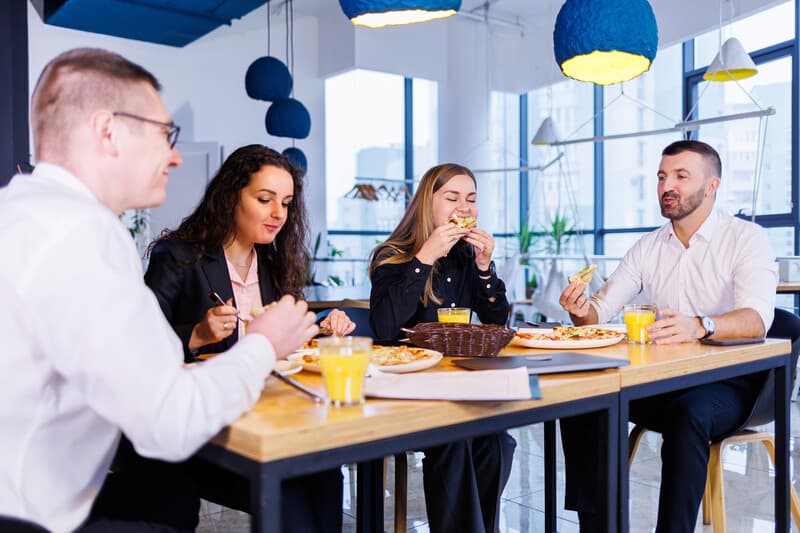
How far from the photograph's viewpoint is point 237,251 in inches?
93.8

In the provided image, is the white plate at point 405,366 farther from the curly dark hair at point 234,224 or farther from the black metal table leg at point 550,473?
the black metal table leg at point 550,473

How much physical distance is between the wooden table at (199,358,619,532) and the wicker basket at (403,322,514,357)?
0.86 feet

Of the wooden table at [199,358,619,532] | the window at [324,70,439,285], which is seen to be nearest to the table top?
the wooden table at [199,358,619,532]

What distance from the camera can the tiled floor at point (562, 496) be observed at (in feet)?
9.34

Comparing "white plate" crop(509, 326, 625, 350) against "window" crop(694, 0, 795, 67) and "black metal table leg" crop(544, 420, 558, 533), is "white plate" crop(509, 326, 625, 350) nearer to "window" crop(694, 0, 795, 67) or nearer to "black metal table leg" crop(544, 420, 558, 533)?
"black metal table leg" crop(544, 420, 558, 533)

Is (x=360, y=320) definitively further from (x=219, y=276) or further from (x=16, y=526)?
(x=16, y=526)

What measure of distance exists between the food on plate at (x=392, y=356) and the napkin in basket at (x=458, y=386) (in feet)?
0.36

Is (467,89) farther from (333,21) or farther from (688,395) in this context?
(688,395)

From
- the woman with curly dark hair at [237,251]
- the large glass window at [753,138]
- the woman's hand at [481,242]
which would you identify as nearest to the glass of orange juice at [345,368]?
the woman with curly dark hair at [237,251]

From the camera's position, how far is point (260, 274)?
2402 mm

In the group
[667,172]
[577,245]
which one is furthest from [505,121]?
[667,172]

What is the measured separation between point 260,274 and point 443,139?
25.2 feet

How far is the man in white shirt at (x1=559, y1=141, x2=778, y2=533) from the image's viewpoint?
2.13 metres

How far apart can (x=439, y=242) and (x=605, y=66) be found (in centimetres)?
92
